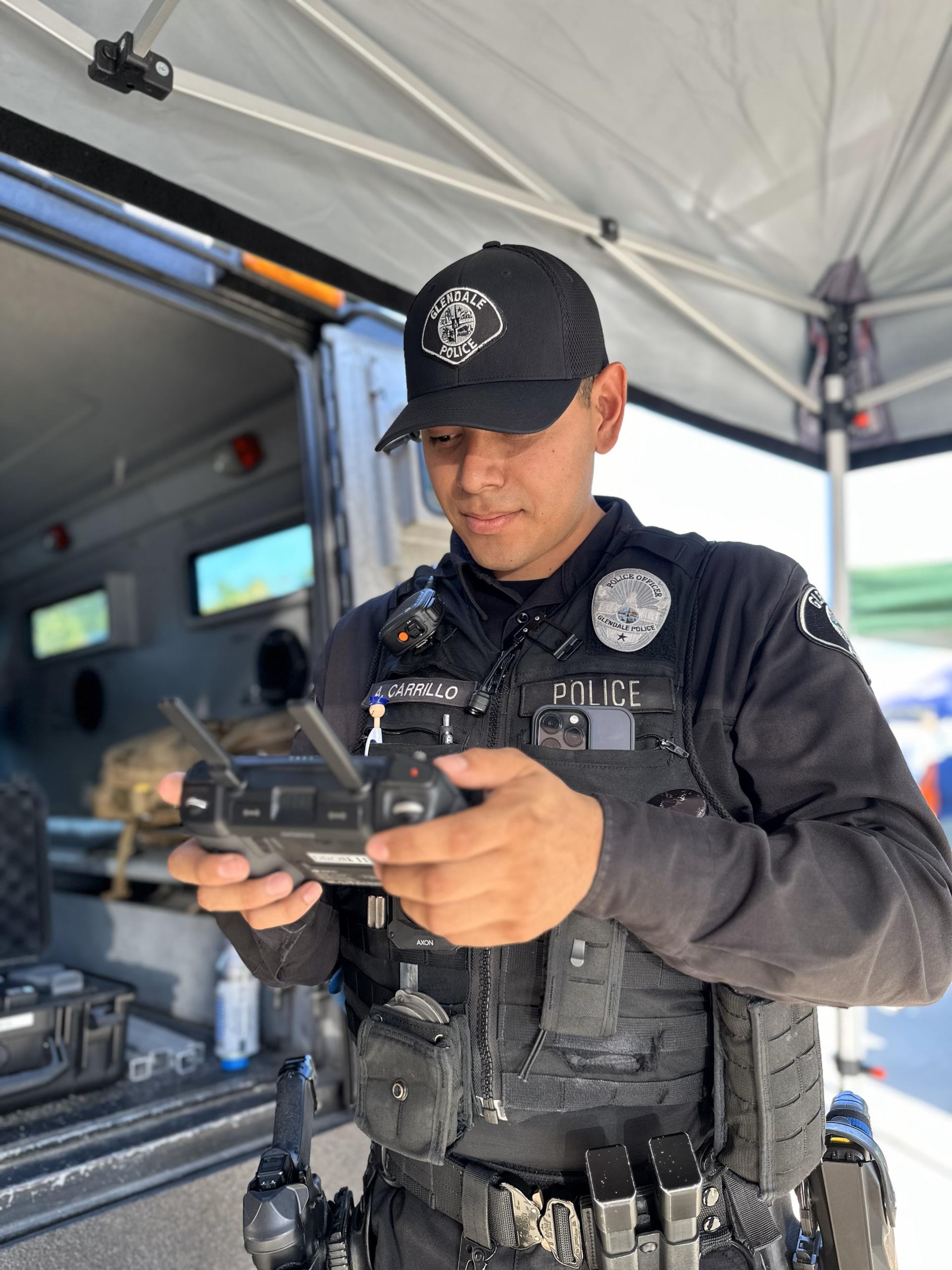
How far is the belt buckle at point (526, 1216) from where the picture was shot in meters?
1.08

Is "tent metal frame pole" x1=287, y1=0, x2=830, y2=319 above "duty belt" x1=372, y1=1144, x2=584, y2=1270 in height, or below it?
above

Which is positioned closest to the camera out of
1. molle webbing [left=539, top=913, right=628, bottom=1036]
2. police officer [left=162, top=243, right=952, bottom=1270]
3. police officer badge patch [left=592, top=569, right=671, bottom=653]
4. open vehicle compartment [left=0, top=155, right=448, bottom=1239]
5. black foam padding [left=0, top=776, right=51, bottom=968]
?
police officer [left=162, top=243, right=952, bottom=1270]

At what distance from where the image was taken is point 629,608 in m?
1.21

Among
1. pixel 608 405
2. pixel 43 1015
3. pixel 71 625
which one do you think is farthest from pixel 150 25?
pixel 71 625

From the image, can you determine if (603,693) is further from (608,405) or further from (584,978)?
(608,405)

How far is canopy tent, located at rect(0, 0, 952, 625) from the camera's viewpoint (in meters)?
1.62

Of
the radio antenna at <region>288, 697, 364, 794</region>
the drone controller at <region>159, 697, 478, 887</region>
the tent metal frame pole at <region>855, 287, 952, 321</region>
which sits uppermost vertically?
the tent metal frame pole at <region>855, 287, 952, 321</region>

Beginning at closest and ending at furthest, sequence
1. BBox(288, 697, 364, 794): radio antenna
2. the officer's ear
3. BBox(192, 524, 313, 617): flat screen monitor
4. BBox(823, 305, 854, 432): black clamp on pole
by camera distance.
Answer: BBox(288, 697, 364, 794): radio antenna → the officer's ear → BBox(823, 305, 854, 432): black clamp on pole → BBox(192, 524, 313, 617): flat screen monitor

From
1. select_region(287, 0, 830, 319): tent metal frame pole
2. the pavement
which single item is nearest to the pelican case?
the pavement

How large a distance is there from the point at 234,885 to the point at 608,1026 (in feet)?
1.56

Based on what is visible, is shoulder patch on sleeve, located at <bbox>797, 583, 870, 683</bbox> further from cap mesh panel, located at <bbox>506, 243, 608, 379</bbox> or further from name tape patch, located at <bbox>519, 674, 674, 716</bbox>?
cap mesh panel, located at <bbox>506, 243, 608, 379</bbox>

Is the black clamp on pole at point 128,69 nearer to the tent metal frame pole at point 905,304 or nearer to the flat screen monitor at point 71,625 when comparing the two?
the tent metal frame pole at point 905,304

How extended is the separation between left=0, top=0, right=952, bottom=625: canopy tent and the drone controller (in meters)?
1.21

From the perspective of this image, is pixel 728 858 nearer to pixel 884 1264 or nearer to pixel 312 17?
pixel 884 1264
